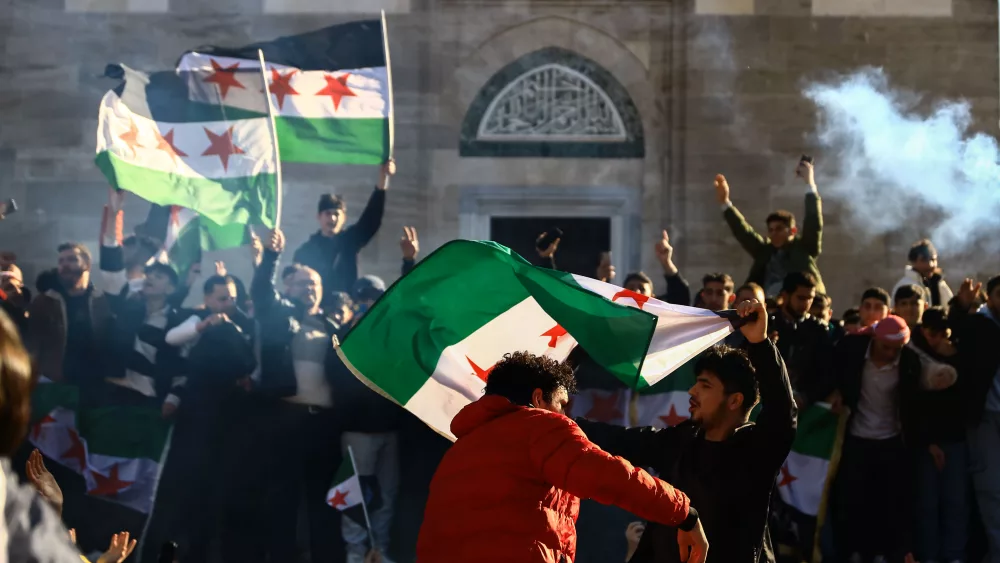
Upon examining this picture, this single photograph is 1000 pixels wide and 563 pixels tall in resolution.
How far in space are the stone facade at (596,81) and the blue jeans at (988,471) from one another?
460cm

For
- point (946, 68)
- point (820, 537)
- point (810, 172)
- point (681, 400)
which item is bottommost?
point (820, 537)

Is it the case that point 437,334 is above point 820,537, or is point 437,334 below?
above

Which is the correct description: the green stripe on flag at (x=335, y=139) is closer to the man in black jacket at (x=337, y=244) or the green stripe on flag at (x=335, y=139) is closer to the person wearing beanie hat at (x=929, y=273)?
the man in black jacket at (x=337, y=244)

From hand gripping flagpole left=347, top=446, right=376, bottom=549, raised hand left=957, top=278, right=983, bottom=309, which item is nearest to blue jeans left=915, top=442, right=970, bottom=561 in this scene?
raised hand left=957, top=278, right=983, bottom=309

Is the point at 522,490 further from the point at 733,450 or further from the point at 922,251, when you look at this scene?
the point at 922,251

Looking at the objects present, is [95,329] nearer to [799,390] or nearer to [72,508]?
[72,508]

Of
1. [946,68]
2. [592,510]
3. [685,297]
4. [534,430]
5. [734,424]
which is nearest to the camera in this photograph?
[534,430]

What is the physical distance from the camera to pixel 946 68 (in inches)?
499

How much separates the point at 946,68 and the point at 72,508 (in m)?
8.82

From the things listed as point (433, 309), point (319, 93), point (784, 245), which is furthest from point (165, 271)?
point (784, 245)

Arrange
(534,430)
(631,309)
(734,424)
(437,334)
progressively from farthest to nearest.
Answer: (437,334) → (631,309) → (734,424) → (534,430)

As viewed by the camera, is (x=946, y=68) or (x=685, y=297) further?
(x=946, y=68)

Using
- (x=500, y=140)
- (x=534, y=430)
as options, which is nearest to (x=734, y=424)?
(x=534, y=430)

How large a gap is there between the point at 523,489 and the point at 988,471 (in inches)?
191
